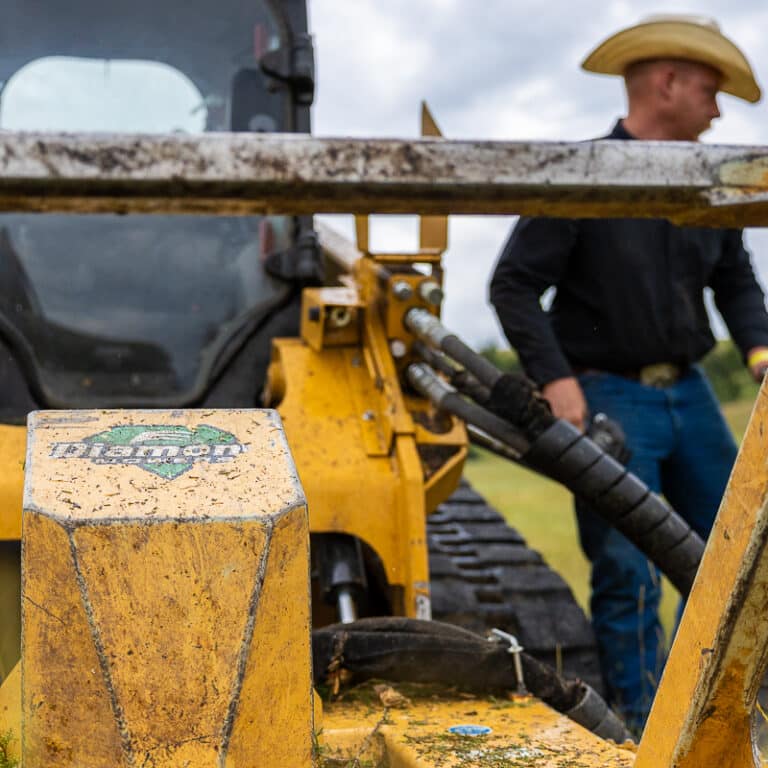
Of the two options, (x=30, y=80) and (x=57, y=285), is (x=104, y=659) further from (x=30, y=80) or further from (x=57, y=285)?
(x=30, y=80)

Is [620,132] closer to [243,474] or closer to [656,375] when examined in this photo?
[656,375]

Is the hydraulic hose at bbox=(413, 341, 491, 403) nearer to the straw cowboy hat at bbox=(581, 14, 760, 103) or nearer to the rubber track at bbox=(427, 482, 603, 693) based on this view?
the rubber track at bbox=(427, 482, 603, 693)

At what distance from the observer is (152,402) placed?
3209 mm

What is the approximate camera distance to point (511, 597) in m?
3.62

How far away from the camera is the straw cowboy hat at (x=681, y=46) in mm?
3607

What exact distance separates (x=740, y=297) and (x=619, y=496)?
1.37m

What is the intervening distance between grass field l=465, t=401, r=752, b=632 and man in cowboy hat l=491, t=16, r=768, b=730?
6.62 feet

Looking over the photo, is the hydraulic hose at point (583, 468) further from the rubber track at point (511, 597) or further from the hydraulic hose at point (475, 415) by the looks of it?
the rubber track at point (511, 597)

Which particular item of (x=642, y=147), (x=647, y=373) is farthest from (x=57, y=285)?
(x=642, y=147)

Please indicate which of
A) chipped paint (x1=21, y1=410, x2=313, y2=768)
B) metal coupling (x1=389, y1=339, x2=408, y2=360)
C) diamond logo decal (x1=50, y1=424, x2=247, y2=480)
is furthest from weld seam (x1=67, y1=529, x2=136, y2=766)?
metal coupling (x1=389, y1=339, x2=408, y2=360)

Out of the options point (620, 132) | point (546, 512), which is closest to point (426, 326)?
point (620, 132)

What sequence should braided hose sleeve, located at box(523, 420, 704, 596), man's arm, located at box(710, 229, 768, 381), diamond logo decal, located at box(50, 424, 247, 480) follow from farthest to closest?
man's arm, located at box(710, 229, 768, 381), braided hose sleeve, located at box(523, 420, 704, 596), diamond logo decal, located at box(50, 424, 247, 480)

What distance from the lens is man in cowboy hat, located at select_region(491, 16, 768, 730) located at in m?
3.46

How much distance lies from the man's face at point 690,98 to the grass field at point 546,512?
2.53 metres
